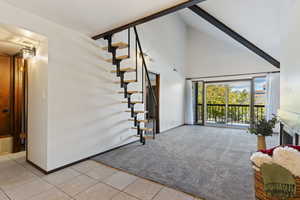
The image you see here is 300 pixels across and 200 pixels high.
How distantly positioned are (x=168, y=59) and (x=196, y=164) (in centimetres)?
398

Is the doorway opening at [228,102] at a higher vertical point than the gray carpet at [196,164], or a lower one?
higher

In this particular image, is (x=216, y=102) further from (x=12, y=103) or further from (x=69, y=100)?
(x=12, y=103)

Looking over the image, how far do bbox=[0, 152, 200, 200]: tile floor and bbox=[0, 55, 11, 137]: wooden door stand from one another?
1115mm

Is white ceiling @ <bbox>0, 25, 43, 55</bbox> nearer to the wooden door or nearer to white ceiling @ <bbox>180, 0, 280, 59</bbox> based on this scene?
the wooden door

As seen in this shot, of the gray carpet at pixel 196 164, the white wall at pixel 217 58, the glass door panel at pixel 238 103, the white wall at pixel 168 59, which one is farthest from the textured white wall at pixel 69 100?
the glass door panel at pixel 238 103

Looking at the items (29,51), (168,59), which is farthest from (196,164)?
(168,59)

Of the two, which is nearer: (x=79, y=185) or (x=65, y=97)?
(x=79, y=185)

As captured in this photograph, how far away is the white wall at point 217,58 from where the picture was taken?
5266 mm

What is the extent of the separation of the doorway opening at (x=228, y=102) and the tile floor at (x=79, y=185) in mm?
5060

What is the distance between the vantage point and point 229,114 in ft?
20.5

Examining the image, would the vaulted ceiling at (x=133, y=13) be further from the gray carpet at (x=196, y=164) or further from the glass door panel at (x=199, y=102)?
the glass door panel at (x=199, y=102)

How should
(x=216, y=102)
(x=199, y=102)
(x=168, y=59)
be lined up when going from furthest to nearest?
1. (x=199, y=102)
2. (x=216, y=102)
3. (x=168, y=59)

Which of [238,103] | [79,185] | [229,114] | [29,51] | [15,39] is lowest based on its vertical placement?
[79,185]

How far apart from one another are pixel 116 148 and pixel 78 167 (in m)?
0.99
